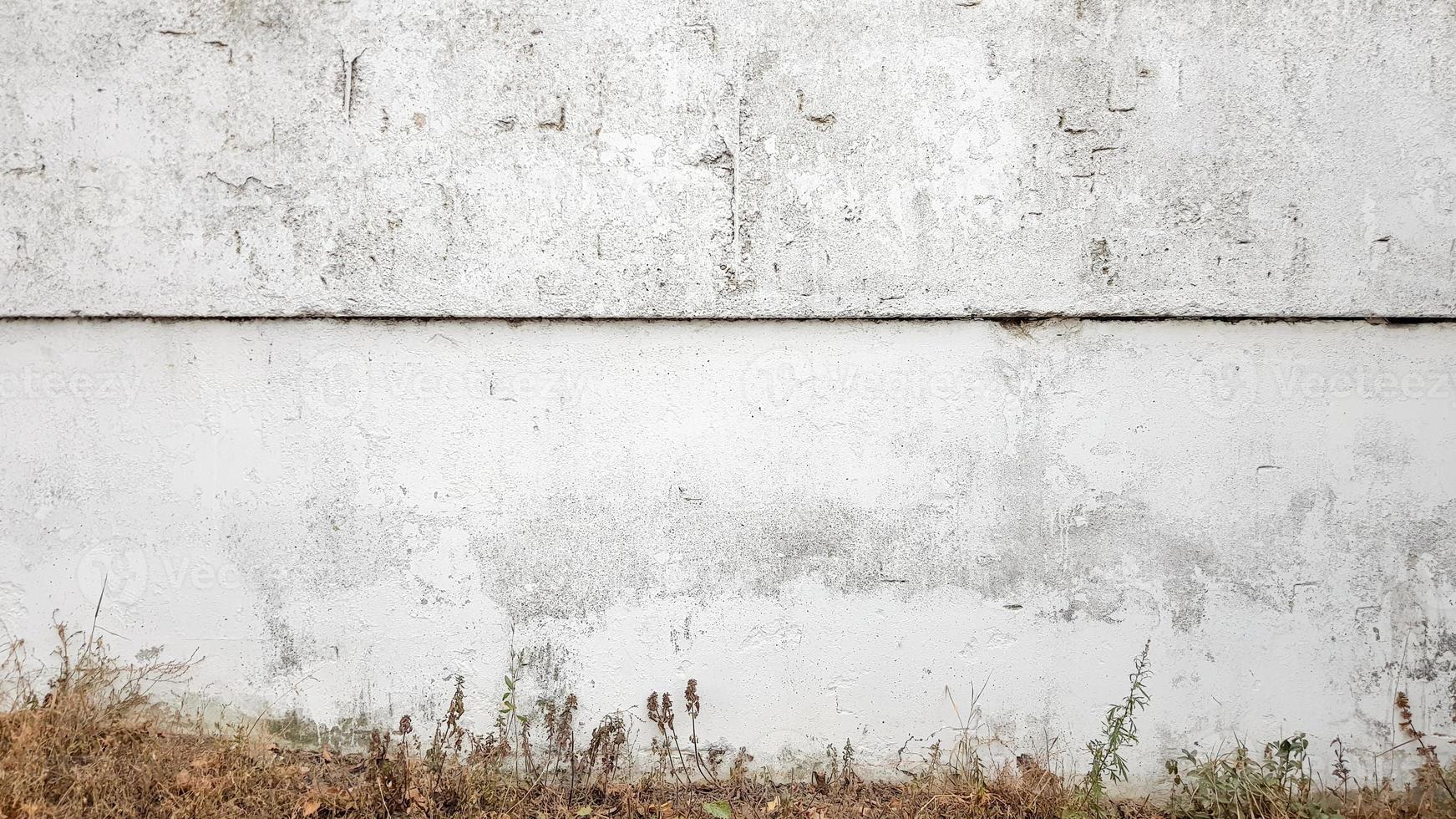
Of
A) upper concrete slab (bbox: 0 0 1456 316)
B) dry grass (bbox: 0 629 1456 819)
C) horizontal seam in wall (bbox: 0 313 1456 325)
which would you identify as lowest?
dry grass (bbox: 0 629 1456 819)

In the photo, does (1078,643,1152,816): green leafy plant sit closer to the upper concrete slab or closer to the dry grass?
the dry grass

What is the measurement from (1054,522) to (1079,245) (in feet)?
3.48

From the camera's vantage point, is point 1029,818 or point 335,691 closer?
point 1029,818

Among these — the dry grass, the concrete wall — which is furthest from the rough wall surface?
the dry grass

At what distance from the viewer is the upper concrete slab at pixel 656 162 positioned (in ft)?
10.7

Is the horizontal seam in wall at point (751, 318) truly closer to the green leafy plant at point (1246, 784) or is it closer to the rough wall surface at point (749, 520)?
the rough wall surface at point (749, 520)

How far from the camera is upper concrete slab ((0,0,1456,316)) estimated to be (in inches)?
128

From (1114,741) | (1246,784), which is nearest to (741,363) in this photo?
(1114,741)

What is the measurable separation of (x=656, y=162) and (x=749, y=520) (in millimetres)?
1421

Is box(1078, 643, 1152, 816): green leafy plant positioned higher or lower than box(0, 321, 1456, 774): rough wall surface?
lower

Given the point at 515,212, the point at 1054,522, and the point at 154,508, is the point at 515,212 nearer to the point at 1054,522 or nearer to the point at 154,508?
the point at 154,508

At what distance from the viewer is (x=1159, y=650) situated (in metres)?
3.32

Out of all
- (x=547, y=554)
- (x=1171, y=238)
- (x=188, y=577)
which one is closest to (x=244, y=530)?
(x=188, y=577)

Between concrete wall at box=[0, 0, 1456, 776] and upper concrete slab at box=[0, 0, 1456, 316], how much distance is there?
0.02 m
